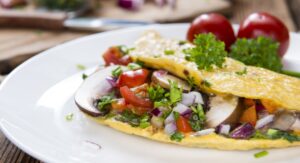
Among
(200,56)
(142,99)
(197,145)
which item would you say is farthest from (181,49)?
(197,145)

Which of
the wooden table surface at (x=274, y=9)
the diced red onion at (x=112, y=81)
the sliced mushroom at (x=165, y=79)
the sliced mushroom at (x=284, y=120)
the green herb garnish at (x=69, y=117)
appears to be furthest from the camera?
the wooden table surface at (x=274, y=9)

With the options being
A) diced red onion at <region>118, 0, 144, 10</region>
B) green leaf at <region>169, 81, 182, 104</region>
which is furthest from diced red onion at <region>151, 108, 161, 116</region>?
diced red onion at <region>118, 0, 144, 10</region>

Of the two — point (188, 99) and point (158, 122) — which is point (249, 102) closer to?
point (188, 99)

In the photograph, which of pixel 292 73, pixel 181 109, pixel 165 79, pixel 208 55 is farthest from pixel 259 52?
pixel 181 109

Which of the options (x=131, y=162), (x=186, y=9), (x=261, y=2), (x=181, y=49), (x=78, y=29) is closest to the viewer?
(x=131, y=162)

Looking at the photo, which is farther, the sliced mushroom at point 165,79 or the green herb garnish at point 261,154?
the sliced mushroom at point 165,79

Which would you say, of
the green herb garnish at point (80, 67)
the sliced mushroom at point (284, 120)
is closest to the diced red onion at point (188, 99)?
the sliced mushroom at point (284, 120)

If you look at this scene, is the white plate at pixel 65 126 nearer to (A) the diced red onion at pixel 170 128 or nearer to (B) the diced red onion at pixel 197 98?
(A) the diced red onion at pixel 170 128

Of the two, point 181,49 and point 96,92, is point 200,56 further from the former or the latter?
point 96,92

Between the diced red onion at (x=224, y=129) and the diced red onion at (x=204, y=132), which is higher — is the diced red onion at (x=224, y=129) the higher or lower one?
the higher one

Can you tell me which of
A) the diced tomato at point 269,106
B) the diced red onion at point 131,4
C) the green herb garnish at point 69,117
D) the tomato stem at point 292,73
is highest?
the diced tomato at point 269,106
